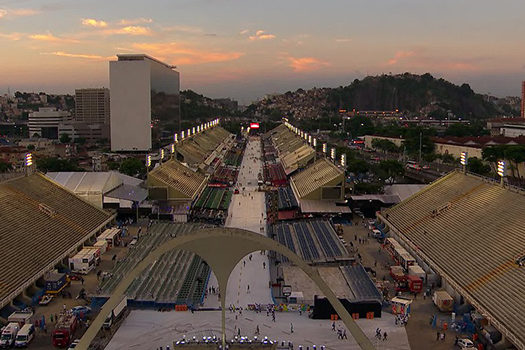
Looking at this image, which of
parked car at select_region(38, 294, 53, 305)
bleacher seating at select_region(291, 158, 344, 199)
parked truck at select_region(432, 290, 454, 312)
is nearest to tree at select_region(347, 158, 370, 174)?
bleacher seating at select_region(291, 158, 344, 199)

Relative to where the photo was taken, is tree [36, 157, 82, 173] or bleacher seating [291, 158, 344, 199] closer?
bleacher seating [291, 158, 344, 199]

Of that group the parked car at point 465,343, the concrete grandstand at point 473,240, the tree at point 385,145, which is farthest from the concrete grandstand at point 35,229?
the tree at point 385,145

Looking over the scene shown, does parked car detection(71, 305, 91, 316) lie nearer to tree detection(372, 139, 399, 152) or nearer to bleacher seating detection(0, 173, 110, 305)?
bleacher seating detection(0, 173, 110, 305)

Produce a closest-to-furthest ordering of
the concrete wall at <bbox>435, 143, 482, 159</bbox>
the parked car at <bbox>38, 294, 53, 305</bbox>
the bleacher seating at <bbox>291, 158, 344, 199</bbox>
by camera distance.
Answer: the parked car at <bbox>38, 294, 53, 305</bbox>
the bleacher seating at <bbox>291, 158, 344, 199</bbox>
the concrete wall at <bbox>435, 143, 482, 159</bbox>

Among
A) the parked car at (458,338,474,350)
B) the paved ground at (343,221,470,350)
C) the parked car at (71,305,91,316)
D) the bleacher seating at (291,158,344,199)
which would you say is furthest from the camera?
the bleacher seating at (291,158,344,199)

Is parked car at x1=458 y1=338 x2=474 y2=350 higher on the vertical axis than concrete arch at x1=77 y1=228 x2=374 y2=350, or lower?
lower

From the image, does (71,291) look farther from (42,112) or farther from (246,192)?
(42,112)

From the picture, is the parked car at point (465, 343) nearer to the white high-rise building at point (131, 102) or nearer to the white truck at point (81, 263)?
the white truck at point (81, 263)
